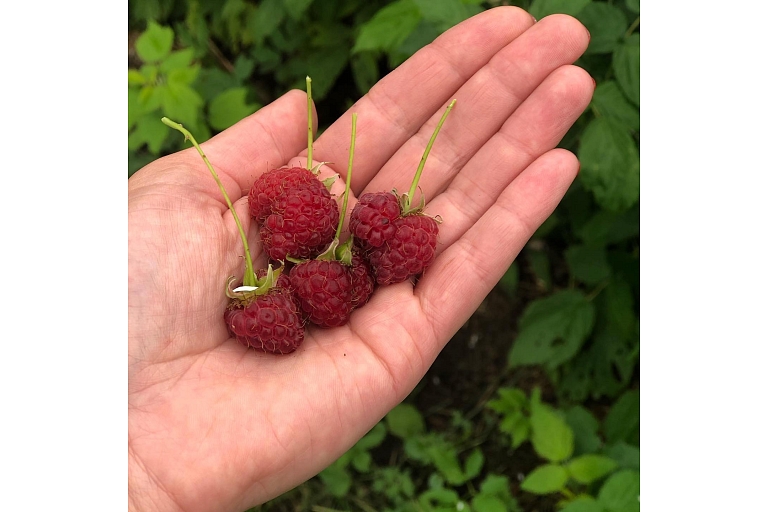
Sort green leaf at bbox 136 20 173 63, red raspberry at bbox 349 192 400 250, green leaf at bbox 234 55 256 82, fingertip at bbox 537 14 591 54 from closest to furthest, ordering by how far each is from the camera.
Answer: red raspberry at bbox 349 192 400 250 < fingertip at bbox 537 14 591 54 < green leaf at bbox 136 20 173 63 < green leaf at bbox 234 55 256 82

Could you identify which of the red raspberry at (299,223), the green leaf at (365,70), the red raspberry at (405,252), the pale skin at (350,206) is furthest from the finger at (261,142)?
the green leaf at (365,70)

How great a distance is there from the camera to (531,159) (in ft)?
6.21

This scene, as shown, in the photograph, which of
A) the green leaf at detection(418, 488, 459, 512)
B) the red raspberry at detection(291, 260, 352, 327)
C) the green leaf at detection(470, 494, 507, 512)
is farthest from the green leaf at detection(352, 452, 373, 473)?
the red raspberry at detection(291, 260, 352, 327)

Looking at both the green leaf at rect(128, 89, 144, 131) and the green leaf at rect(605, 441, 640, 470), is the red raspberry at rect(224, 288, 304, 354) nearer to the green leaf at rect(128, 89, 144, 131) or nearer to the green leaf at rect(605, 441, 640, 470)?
the green leaf at rect(128, 89, 144, 131)

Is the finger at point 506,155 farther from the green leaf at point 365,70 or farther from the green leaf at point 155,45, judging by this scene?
the green leaf at point 155,45

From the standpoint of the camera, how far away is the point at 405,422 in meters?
2.55

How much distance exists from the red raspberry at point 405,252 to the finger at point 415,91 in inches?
15.0

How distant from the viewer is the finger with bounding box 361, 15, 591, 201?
6.16 feet

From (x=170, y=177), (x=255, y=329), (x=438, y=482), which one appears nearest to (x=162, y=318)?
(x=255, y=329)

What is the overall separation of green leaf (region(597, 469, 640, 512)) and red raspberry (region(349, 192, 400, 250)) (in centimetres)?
90

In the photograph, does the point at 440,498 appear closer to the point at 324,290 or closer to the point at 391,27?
the point at 324,290

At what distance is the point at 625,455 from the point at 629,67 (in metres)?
1.11

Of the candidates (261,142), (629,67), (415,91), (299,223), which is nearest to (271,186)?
(299,223)

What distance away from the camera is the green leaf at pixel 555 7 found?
1.86 m
